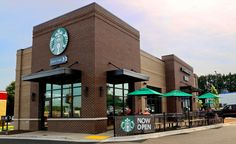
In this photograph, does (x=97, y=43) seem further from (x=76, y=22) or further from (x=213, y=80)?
(x=213, y=80)

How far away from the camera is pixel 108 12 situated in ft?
71.1

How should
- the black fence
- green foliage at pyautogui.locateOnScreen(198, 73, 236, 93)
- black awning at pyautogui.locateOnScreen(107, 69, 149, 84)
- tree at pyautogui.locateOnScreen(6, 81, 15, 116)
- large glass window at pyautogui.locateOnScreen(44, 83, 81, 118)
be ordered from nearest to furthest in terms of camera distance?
the black fence → black awning at pyautogui.locateOnScreen(107, 69, 149, 84) → large glass window at pyautogui.locateOnScreen(44, 83, 81, 118) → tree at pyautogui.locateOnScreen(6, 81, 15, 116) → green foliage at pyautogui.locateOnScreen(198, 73, 236, 93)

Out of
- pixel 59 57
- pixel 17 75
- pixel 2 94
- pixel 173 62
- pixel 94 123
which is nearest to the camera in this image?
pixel 94 123

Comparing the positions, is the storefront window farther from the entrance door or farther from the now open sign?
the now open sign

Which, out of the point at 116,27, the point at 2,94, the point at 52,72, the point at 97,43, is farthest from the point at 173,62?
the point at 2,94

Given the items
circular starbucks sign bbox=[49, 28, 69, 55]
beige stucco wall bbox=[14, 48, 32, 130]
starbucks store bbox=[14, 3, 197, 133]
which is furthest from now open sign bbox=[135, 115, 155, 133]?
beige stucco wall bbox=[14, 48, 32, 130]

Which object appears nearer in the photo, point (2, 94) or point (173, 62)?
point (173, 62)

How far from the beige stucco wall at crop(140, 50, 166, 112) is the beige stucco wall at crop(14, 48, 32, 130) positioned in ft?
37.2

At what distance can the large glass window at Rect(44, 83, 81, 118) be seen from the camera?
20.3m

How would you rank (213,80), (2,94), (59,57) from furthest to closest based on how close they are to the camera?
(213,80)
(2,94)
(59,57)

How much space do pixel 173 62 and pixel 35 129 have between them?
1808 cm

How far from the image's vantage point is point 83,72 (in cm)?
1988

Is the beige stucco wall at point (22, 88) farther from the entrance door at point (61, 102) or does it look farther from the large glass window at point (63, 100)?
the large glass window at point (63, 100)

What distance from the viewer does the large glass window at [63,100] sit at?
2027 centimetres
